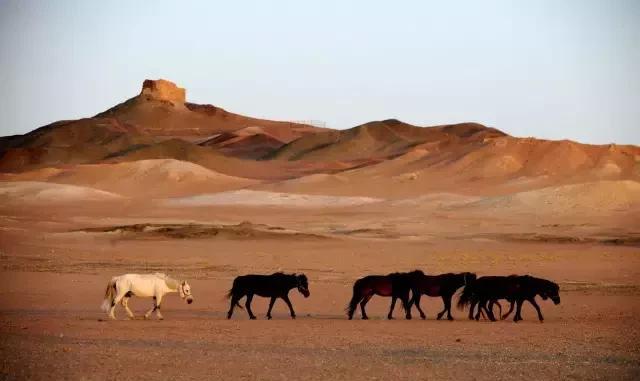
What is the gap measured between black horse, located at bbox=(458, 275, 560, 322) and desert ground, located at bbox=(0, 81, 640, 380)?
473 mm

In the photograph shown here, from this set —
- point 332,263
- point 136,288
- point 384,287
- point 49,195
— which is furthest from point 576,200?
point 136,288

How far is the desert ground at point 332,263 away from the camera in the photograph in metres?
15.3

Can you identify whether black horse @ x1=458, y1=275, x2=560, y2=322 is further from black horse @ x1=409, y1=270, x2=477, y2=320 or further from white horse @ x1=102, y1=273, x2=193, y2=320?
white horse @ x1=102, y1=273, x2=193, y2=320

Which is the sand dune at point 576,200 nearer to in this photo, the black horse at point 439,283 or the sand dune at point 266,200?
the sand dune at point 266,200

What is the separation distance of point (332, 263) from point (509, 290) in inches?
580

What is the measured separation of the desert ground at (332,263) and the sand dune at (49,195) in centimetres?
22

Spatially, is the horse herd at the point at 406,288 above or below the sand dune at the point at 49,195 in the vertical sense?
below

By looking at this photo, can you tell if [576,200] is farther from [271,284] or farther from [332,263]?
[271,284]

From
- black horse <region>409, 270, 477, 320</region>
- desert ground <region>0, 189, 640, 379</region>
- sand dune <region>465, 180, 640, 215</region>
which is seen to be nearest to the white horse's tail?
desert ground <region>0, 189, 640, 379</region>

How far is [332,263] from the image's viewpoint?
114 feet

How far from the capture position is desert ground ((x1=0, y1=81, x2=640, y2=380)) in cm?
1527

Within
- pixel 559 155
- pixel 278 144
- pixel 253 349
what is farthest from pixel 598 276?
pixel 278 144

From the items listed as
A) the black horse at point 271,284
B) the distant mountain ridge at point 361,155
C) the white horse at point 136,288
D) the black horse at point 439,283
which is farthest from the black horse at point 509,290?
the distant mountain ridge at point 361,155

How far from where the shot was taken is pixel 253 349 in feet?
54.2
